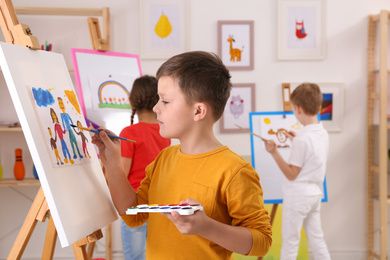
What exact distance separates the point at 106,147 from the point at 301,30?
257cm

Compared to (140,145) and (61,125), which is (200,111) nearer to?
(61,125)

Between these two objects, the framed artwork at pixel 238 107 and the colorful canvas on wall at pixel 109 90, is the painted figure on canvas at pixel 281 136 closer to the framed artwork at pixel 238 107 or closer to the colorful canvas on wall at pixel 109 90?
the framed artwork at pixel 238 107

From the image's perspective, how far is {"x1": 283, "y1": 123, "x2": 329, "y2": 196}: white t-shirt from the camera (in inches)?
110

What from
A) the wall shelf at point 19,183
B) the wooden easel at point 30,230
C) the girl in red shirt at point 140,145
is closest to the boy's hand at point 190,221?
the wooden easel at point 30,230

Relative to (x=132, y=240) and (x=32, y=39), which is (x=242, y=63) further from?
(x=32, y=39)

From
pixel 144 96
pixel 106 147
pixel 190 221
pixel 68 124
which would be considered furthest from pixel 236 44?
pixel 190 221

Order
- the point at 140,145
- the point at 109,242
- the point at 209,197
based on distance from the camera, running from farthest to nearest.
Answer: the point at 109,242 < the point at 140,145 < the point at 209,197

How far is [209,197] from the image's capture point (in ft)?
4.01

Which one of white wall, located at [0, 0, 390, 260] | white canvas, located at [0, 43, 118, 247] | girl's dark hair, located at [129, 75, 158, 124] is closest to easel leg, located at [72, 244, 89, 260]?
white canvas, located at [0, 43, 118, 247]

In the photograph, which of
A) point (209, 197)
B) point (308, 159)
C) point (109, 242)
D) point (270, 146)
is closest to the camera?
point (209, 197)

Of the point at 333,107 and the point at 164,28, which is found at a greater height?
the point at 164,28

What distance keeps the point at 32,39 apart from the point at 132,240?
1208 mm

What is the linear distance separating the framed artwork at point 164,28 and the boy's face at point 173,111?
7.46 feet

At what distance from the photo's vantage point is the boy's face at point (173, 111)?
1279mm
